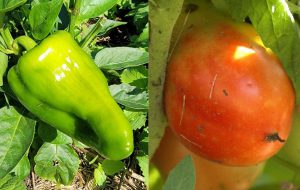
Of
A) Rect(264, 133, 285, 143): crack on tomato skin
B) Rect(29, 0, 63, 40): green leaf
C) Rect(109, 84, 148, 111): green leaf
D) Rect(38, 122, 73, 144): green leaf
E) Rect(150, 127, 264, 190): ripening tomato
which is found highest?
Rect(264, 133, 285, 143): crack on tomato skin

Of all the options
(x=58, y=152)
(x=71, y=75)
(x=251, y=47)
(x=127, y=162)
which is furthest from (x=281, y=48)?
(x=127, y=162)

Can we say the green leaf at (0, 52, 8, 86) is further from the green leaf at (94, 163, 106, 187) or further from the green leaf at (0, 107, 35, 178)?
the green leaf at (94, 163, 106, 187)

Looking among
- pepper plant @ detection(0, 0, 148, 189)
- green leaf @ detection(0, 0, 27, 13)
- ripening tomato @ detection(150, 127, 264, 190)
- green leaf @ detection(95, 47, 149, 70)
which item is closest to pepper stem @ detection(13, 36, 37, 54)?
pepper plant @ detection(0, 0, 148, 189)

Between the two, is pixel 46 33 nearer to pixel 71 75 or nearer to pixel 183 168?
pixel 71 75

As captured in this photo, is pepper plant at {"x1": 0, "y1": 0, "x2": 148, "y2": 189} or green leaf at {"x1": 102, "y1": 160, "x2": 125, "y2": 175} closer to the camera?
pepper plant at {"x1": 0, "y1": 0, "x2": 148, "y2": 189}

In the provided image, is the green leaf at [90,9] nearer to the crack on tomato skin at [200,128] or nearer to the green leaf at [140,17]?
the green leaf at [140,17]

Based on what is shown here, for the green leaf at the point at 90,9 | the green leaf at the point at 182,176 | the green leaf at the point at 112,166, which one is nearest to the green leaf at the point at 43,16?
the green leaf at the point at 90,9

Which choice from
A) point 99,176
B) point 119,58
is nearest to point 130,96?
point 119,58
